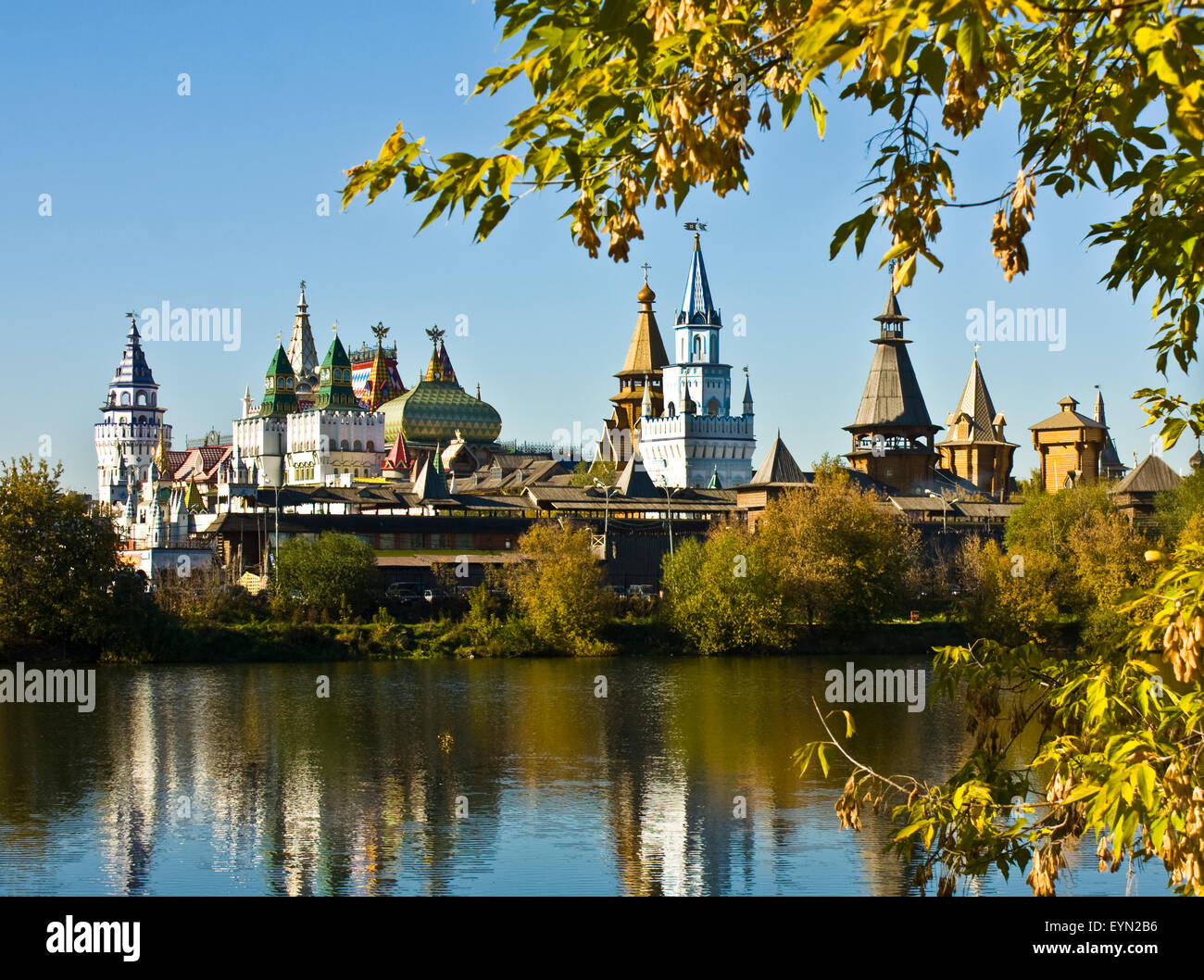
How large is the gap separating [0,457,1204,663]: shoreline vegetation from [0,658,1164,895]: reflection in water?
24.2 ft

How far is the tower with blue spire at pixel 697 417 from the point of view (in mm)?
108312

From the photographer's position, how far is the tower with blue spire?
108312 millimetres

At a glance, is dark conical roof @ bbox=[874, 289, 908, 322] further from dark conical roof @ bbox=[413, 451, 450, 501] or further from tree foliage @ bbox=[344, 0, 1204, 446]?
tree foliage @ bbox=[344, 0, 1204, 446]

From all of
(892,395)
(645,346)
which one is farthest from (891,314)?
(645,346)

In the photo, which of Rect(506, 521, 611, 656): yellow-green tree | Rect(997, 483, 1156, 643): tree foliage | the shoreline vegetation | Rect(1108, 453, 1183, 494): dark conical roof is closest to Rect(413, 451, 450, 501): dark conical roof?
the shoreline vegetation

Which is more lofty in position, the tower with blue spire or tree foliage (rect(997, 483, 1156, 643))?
the tower with blue spire

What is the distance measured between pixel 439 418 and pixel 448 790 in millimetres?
102417

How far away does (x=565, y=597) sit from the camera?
50.5m

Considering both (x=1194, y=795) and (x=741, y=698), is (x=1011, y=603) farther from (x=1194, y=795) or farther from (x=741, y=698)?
(x=1194, y=795)

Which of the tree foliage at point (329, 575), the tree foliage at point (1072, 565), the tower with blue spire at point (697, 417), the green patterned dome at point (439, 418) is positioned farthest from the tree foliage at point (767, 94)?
the green patterned dome at point (439, 418)

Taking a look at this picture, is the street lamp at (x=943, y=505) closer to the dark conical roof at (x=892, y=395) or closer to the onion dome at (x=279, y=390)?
the dark conical roof at (x=892, y=395)

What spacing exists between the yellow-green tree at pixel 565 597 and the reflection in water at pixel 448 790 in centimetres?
A: 879

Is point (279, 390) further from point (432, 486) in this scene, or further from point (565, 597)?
point (565, 597)
